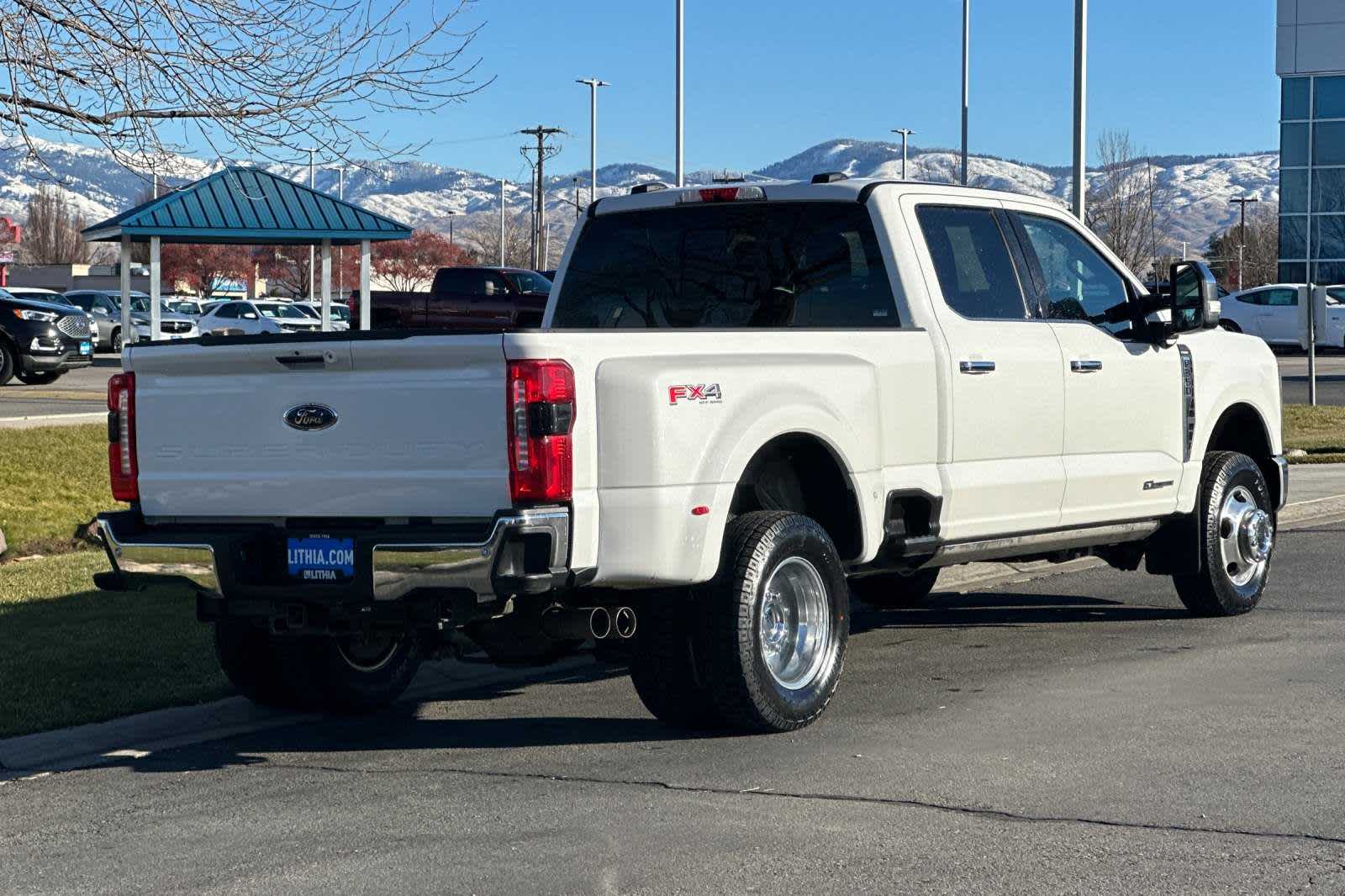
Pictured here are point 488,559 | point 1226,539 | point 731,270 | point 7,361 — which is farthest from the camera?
point 7,361

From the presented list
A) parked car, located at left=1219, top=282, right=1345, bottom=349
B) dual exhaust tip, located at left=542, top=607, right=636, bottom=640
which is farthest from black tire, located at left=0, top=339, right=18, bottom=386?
parked car, located at left=1219, top=282, right=1345, bottom=349

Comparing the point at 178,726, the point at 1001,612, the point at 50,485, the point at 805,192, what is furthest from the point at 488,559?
the point at 50,485

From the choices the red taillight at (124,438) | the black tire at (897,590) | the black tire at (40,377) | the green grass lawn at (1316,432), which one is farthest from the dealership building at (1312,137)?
the red taillight at (124,438)

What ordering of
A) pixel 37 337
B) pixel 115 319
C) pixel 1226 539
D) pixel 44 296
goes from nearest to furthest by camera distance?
pixel 1226 539 → pixel 37 337 → pixel 44 296 → pixel 115 319

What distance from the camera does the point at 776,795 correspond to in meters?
6.36

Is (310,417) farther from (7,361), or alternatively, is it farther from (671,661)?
(7,361)

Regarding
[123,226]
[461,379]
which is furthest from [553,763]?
[123,226]

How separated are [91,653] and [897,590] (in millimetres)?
4543

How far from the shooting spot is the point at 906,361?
26.2 feet

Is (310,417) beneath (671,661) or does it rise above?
above

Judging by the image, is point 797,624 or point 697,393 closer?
point 697,393

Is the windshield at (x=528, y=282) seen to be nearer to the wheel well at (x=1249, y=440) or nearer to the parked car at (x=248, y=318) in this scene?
the parked car at (x=248, y=318)

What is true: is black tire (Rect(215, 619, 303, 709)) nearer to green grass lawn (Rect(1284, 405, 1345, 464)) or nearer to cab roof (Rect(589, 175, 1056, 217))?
cab roof (Rect(589, 175, 1056, 217))

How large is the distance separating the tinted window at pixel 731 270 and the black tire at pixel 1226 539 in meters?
2.76
